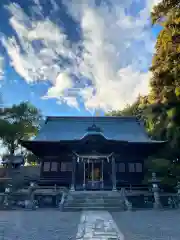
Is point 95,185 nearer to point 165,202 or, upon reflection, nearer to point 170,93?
point 165,202

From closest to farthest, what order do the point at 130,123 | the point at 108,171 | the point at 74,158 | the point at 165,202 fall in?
1. the point at 165,202
2. the point at 74,158
3. the point at 108,171
4. the point at 130,123

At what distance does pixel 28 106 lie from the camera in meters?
33.8

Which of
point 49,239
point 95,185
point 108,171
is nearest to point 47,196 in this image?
point 95,185

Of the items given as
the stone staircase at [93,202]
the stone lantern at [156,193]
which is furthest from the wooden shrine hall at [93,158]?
the stone lantern at [156,193]

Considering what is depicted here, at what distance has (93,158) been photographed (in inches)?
720

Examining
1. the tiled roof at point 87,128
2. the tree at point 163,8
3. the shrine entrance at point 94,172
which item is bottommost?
the shrine entrance at point 94,172

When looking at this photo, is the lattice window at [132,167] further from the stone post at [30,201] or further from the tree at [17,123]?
the tree at [17,123]

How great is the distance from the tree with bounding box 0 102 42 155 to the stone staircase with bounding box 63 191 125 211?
635 inches

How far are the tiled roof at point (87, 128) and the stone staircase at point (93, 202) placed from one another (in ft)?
21.6

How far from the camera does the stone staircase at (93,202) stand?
1278cm

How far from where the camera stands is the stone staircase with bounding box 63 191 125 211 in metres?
12.8

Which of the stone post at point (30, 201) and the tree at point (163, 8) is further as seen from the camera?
the stone post at point (30, 201)

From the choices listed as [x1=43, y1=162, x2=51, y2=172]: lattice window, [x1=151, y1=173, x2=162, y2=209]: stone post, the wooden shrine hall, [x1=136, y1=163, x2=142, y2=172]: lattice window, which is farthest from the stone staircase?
[x1=43, y1=162, x2=51, y2=172]: lattice window

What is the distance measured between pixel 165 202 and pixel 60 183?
8218mm
